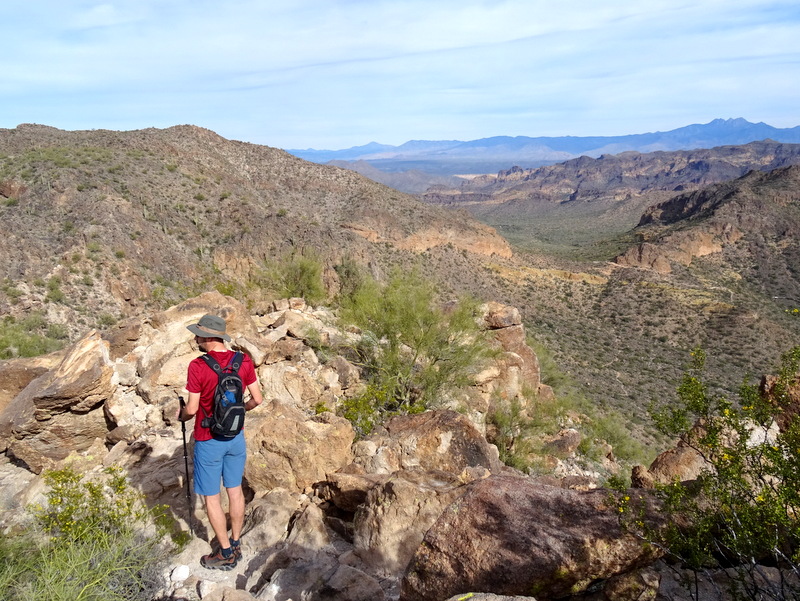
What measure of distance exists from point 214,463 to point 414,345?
284 inches

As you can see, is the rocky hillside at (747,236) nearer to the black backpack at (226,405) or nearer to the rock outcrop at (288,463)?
the rock outcrop at (288,463)

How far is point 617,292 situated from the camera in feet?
164

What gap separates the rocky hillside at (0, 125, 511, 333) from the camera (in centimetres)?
2202

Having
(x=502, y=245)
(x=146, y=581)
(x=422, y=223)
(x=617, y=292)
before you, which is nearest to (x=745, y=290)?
(x=617, y=292)

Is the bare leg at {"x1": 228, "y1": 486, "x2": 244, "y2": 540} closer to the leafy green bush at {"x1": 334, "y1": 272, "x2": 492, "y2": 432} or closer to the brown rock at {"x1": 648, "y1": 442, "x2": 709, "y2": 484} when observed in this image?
the leafy green bush at {"x1": 334, "y1": 272, "x2": 492, "y2": 432}

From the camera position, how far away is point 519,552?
12.6ft

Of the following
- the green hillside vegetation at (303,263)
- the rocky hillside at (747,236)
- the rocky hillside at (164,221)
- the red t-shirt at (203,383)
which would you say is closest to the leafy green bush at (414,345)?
the green hillside vegetation at (303,263)

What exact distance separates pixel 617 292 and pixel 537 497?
5015cm

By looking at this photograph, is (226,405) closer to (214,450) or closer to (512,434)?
(214,450)

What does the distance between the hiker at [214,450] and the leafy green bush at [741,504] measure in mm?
3516

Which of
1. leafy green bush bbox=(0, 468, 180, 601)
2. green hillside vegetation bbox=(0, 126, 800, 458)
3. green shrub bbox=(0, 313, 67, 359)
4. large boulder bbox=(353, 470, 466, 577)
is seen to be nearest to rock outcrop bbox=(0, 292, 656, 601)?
large boulder bbox=(353, 470, 466, 577)

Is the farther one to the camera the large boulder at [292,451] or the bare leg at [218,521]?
the large boulder at [292,451]

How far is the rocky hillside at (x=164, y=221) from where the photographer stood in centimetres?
2202

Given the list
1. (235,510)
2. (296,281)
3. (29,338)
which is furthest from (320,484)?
(29,338)
